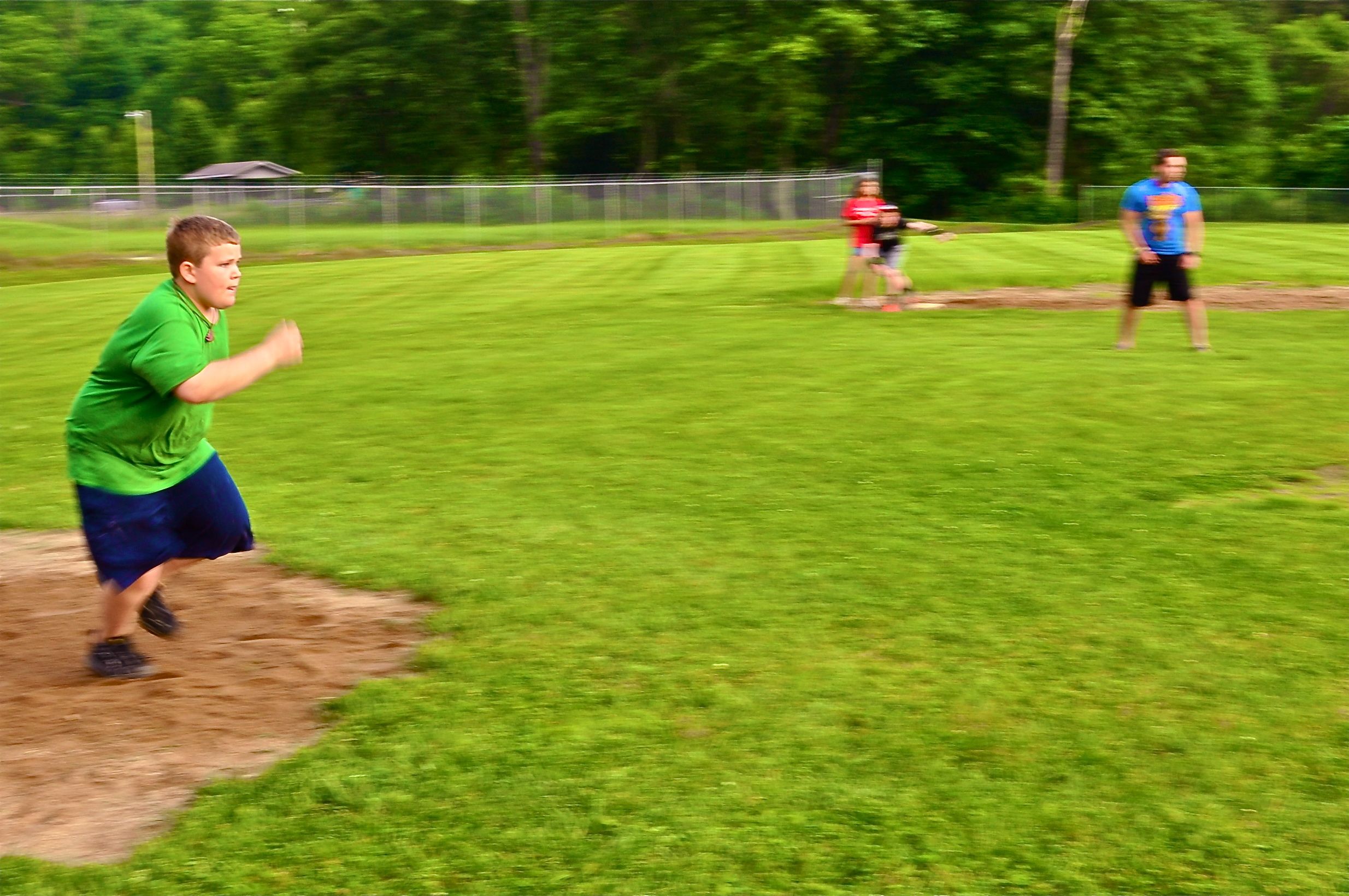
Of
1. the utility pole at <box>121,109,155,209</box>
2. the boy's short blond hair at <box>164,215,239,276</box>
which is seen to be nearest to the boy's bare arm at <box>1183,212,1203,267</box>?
the boy's short blond hair at <box>164,215,239,276</box>

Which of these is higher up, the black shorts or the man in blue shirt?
the man in blue shirt

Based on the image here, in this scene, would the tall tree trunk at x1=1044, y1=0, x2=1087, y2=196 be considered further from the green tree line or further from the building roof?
the building roof

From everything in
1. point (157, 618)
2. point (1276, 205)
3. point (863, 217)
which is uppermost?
point (1276, 205)

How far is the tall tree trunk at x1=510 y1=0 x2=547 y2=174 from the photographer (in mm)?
57688

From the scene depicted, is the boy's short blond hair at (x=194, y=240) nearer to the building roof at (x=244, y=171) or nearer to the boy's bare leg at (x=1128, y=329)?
the boy's bare leg at (x=1128, y=329)

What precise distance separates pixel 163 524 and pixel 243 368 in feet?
3.27

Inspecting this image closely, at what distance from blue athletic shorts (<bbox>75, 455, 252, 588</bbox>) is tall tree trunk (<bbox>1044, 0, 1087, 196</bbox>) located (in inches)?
1868

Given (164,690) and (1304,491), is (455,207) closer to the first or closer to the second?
(1304,491)

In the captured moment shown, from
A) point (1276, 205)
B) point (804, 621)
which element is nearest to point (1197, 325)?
point (804, 621)

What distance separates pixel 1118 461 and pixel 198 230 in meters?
6.09

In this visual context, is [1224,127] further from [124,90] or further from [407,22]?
[124,90]

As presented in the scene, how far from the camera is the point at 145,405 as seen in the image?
5176mm

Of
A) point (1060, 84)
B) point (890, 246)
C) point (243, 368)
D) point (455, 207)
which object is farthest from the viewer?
point (1060, 84)

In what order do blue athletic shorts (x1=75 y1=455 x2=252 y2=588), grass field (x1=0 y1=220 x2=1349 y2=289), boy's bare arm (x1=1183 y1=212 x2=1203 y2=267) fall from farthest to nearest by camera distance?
grass field (x1=0 y1=220 x2=1349 y2=289), boy's bare arm (x1=1183 y1=212 x2=1203 y2=267), blue athletic shorts (x1=75 y1=455 x2=252 y2=588)
